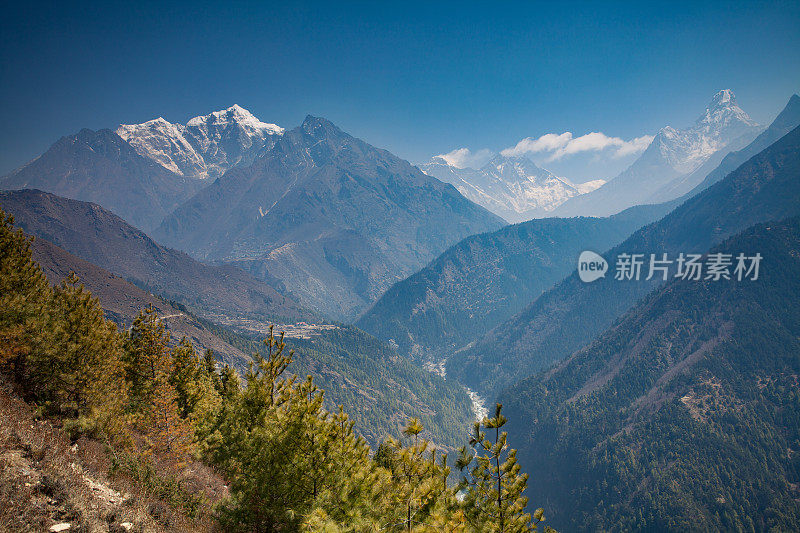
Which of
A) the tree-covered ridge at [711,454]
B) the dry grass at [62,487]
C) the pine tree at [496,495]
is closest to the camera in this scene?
the dry grass at [62,487]

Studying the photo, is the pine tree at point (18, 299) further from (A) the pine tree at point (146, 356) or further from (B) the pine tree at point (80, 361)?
(A) the pine tree at point (146, 356)

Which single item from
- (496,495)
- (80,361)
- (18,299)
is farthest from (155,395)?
(496,495)

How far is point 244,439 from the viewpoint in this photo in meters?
20.0

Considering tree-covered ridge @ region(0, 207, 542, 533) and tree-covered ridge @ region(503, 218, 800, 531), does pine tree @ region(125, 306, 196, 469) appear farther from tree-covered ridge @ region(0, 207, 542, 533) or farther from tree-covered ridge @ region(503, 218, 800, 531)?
tree-covered ridge @ region(503, 218, 800, 531)

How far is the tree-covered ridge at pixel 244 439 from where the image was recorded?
1417 cm

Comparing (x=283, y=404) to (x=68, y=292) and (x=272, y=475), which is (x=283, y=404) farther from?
(x=68, y=292)

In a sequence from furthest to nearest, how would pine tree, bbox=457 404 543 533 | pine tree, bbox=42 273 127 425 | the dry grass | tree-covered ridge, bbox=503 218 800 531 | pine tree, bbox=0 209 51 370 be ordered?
tree-covered ridge, bbox=503 218 800 531 < pine tree, bbox=42 273 127 425 < pine tree, bbox=0 209 51 370 < pine tree, bbox=457 404 543 533 < the dry grass

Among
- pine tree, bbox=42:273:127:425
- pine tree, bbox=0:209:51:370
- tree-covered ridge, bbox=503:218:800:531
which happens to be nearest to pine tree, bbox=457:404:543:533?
pine tree, bbox=42:273:127:425

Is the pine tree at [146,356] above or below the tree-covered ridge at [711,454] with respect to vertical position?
above

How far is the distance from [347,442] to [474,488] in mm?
7132

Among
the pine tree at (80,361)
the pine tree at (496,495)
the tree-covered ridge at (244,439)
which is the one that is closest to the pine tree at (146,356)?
the tree-covered ridge at (244,439)

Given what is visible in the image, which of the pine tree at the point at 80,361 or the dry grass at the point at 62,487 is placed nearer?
the dry grass at the point at 62,487

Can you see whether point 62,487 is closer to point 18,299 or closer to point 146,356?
point 18,299

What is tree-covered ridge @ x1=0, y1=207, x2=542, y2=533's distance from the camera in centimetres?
1417
